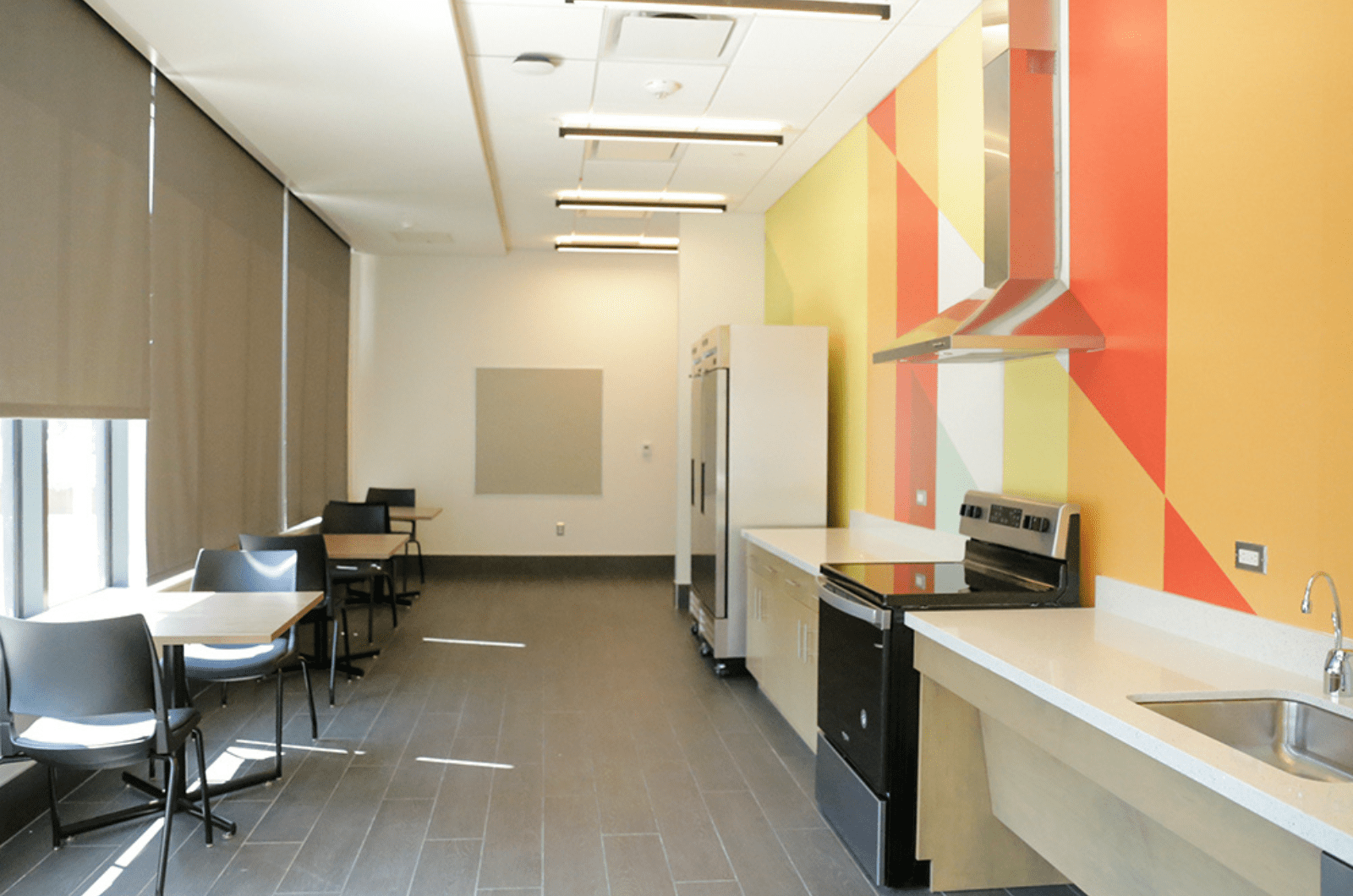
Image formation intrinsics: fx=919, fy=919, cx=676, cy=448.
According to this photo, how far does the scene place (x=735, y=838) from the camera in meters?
3.25

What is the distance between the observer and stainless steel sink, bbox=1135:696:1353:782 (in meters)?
1.92

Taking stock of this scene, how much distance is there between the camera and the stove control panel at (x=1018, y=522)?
2.98 m

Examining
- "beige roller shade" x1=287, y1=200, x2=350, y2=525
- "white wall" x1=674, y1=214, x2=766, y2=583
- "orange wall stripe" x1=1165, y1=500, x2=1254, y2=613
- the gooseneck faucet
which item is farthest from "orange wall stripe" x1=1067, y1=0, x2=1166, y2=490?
"beige roller shade" x1=287, y1=200, x2=350, y2=525

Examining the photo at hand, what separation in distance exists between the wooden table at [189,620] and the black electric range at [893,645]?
1950 millimetres

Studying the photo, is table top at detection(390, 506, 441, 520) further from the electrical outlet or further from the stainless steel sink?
the stainless steel sink

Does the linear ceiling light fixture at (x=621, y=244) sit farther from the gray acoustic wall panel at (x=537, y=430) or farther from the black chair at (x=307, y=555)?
the black chair at (x=307, y=555)

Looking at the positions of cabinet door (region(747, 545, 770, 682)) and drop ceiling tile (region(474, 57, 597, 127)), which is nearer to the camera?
drop ceiling tile (region(474, 57, 597, 127))

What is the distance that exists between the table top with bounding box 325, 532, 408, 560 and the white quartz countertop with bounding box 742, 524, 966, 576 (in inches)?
83.7

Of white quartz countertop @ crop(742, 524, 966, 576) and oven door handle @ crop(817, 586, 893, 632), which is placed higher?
white quartz countertop @ crop(742, 524, 966, 576)

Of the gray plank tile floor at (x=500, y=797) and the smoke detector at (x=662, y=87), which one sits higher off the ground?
the smoke detector at (x=662, y=87)

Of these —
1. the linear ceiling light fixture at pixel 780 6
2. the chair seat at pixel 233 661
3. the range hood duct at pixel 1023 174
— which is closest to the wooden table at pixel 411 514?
the chair seat at pixel 233 661

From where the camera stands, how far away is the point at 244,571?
4.12 metres

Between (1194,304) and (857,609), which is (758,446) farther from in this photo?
(1194,304)

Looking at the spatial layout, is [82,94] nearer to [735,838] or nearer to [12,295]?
[12,295]
